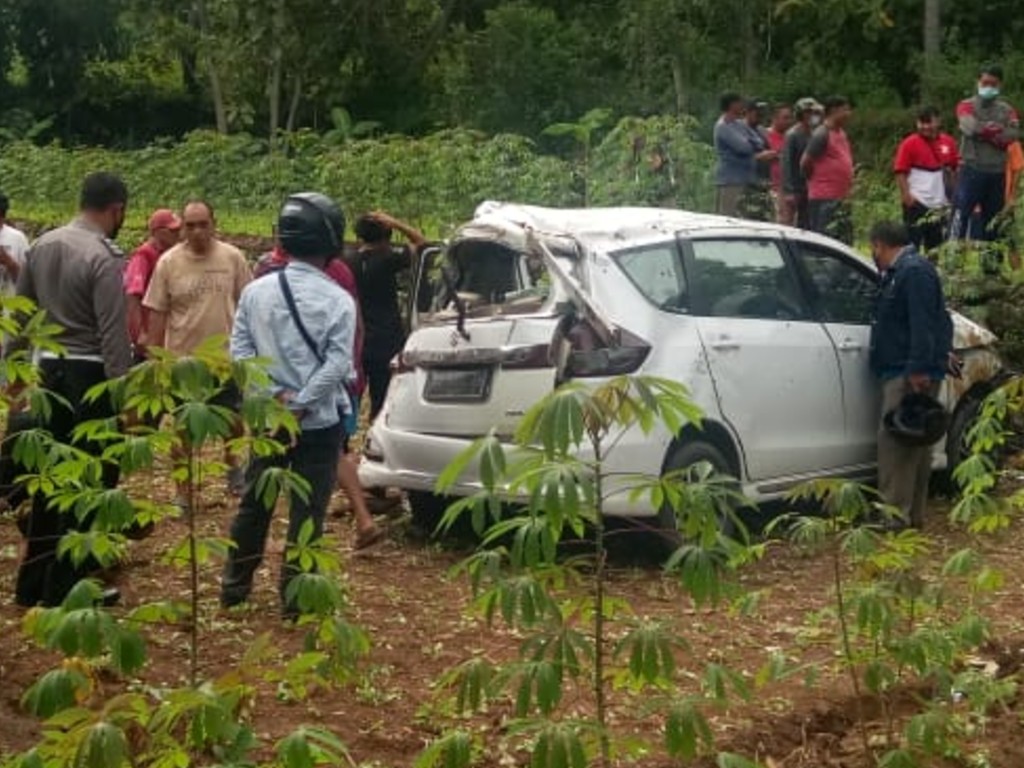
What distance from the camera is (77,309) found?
8820 mm

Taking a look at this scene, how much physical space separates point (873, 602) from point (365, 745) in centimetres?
205

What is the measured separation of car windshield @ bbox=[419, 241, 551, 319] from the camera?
10359 millimetres

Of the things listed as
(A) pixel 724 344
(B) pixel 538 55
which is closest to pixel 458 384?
(A) pixel 724 344

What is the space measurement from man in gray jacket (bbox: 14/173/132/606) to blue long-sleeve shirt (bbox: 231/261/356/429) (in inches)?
22.6

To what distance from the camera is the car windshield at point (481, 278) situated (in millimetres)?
10359

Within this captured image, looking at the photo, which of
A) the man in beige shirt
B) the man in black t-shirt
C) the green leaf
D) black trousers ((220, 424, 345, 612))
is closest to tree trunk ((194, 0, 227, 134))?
the man in black t-shirt

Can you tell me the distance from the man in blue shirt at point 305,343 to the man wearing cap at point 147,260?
8.98 feet

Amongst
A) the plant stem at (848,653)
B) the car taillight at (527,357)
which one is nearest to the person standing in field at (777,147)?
the car taillight at (527,357)

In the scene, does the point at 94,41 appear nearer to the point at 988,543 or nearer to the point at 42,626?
the point at 988,543

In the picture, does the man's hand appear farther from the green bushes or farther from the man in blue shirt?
the green bushes

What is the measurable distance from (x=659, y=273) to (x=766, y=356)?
71 cm

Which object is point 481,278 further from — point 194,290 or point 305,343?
point 305,343

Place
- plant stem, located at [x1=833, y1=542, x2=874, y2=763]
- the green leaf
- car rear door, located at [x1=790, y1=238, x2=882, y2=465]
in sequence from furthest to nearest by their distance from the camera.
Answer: car rear door, located at [x1=790, y1=238, x2=882, y2=465]
plant stem, located at [x1=833, y1=542, x2=874, y2=763]
the green leaf

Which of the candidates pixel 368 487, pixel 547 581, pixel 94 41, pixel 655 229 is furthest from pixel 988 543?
pixel 94 41
